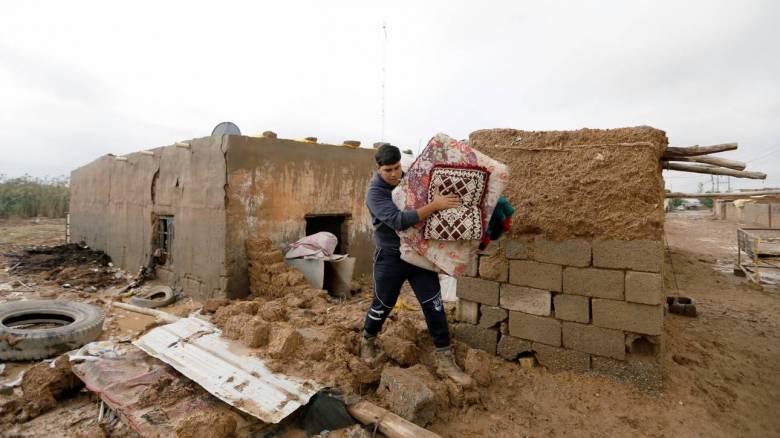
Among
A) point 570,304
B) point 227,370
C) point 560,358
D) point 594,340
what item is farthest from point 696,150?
point 227,370

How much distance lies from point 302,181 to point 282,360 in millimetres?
4736

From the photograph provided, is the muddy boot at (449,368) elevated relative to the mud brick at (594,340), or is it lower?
lower

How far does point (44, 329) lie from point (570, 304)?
5613 mm

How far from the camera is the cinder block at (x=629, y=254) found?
3.22m

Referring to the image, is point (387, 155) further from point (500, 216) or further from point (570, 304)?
point (570, 304)

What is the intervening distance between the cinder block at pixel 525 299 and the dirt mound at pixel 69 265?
8.50m

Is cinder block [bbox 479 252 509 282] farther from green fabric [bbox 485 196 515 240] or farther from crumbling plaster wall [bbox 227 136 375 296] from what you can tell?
crumbling plaster wall [bbox 227 136 375 296]

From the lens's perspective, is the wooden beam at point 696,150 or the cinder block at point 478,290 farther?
the cinder block at point 478,290

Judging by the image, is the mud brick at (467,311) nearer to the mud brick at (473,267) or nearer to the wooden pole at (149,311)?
the mud brick at (473,267)

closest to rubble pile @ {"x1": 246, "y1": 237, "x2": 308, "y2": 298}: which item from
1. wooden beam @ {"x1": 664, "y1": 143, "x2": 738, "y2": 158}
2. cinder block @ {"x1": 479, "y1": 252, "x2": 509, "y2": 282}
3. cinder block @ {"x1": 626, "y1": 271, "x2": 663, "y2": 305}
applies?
cinder block @ {"x1": 479, "y1": 252, "x2": 509, "y2": 282}

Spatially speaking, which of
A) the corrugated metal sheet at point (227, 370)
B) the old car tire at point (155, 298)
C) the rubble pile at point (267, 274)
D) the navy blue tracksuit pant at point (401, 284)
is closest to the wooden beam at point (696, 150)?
the navy blue tracksuit pant at point (401, 284)

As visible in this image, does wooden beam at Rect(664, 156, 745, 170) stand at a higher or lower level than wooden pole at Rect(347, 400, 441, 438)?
higher

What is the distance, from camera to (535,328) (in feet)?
12.1

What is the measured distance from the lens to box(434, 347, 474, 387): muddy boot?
3180 mm
